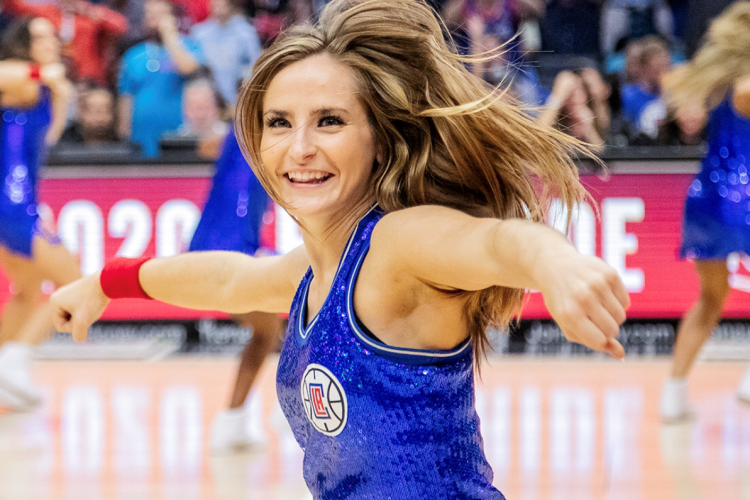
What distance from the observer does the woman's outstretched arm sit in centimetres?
180

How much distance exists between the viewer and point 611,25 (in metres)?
7.85

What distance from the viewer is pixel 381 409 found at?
4.48ft

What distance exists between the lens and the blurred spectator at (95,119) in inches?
279

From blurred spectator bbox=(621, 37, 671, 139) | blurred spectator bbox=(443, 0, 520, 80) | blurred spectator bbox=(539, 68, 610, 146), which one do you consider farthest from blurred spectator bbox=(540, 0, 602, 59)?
blurred spectator bbox=(539, 68, 610, 146)

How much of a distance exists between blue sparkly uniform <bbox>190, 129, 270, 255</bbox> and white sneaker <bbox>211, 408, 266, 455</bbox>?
30.3 inches

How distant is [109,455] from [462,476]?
2.83 metres

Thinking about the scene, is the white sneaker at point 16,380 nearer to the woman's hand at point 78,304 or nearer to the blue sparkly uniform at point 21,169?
the blue sparkly uniform at point 21,169

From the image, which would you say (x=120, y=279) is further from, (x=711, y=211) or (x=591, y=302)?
(x=711, y=211)

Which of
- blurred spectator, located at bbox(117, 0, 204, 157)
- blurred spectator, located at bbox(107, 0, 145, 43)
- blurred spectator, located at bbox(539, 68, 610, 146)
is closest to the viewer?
blurred spectator, located at bbox(539, 68, 610, 146)

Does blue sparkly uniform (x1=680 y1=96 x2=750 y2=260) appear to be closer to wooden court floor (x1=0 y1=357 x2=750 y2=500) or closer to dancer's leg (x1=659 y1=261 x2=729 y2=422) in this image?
dancer's leg (x1=659 y1=261 x2=729 y2=422)

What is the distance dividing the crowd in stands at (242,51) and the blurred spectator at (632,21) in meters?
0.01

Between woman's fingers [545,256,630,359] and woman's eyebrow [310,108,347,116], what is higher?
woman's eyebrow [310,108,347,116]

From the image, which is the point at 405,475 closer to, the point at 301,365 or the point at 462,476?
the point at 462,476

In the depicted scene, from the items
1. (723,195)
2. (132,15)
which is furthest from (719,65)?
(132,15)
